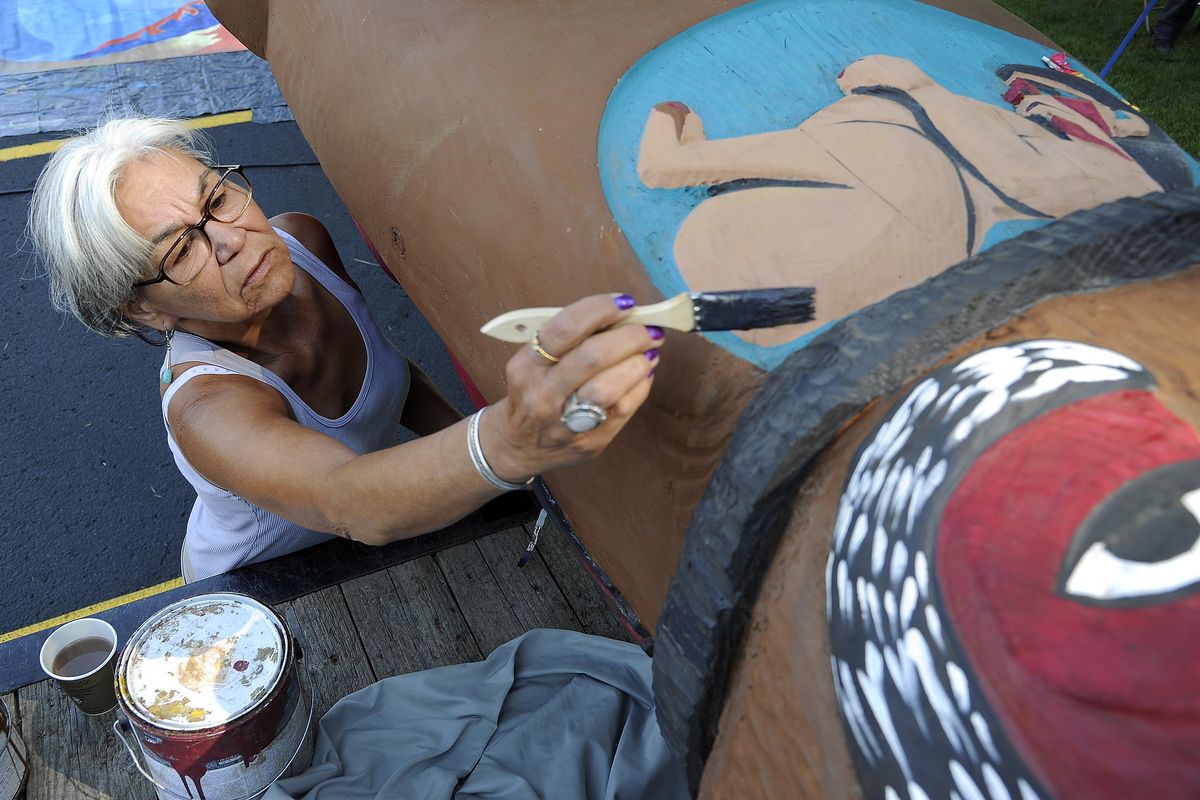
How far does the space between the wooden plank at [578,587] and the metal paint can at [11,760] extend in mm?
894

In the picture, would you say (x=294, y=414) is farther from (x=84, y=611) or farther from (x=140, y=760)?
(x=84, y=611)

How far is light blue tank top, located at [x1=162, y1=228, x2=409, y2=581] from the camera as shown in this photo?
61.1 inches

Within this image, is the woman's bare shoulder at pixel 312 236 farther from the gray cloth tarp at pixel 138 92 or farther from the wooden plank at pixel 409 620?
the gray cloth tarp at pixel 138 92

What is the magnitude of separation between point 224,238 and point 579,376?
88 cm

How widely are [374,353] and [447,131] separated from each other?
2.24 ft

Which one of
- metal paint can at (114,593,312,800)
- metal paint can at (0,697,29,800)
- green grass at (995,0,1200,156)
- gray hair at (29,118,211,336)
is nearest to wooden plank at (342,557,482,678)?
metal paint can at (114,593,312,800)

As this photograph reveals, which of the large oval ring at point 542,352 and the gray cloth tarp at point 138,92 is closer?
the large oval ring at point 542,352

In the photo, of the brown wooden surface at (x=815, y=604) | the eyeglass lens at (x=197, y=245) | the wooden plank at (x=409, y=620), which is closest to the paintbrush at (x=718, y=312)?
the brown wooden surface at (x=815, y=604)

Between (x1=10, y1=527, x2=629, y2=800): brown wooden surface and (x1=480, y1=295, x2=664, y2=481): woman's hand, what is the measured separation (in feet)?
2.96

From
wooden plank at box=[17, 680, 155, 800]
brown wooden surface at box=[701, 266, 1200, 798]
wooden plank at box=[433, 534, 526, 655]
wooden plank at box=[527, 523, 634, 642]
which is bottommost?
wooden plank at box=[17, 680, 155, 800]

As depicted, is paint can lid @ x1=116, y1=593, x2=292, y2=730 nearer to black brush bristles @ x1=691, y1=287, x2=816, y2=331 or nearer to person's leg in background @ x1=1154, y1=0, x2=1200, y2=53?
black brush bristles @ x1=691, y1=287, x2=816, y2=331

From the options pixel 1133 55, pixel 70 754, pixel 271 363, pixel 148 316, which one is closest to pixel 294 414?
pixel 271 363

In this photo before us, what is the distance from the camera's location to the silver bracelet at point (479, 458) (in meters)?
1.00

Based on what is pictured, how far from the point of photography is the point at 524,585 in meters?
1.85
